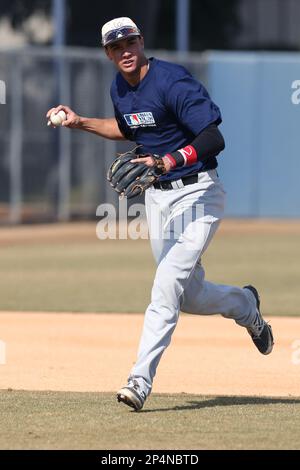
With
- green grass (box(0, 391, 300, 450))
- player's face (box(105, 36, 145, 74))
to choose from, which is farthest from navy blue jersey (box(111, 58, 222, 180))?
green grass (box(0, 391, 300, 450))

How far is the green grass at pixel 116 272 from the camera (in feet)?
40.9

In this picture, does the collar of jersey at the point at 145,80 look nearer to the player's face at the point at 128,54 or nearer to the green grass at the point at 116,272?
the player's face at the point at 128,54

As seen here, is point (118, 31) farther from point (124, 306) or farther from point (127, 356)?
point (124, 306)

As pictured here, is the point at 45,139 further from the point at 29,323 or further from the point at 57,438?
the point at 57,438

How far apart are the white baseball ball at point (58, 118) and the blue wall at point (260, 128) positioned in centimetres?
1675

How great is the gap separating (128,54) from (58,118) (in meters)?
0.54

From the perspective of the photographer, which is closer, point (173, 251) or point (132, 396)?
point (132, 396)

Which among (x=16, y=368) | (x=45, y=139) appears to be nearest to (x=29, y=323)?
(x=16, y=368)

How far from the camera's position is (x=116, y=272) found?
50.9 ft

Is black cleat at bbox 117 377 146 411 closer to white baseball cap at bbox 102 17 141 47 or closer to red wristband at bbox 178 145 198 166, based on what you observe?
red wristband at bbox 178 145 198 166

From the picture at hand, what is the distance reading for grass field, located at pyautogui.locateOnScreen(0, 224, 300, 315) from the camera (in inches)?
492

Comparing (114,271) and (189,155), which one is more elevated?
(189,155)

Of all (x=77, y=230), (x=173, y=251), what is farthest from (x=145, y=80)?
(x=77, y=230)

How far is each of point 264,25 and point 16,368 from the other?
31011mm
